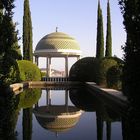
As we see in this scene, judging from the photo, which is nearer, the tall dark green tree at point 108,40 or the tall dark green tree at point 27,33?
the tall dark green tree at point 108,40

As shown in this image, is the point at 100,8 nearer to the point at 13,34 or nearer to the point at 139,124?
the point at 13,34

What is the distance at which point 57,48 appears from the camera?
127 ft

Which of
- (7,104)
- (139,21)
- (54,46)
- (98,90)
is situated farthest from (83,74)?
(139,21)

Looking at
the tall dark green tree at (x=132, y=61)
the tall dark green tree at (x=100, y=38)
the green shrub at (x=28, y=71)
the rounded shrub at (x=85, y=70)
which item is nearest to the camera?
the tall dark green tree at (x=132, y=61)

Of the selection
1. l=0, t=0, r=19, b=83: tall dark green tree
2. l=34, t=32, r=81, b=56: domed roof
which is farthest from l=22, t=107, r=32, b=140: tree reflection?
l=34, t=32, r=81, b=56: domed roof

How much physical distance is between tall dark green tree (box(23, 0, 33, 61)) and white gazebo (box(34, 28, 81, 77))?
6078 mm

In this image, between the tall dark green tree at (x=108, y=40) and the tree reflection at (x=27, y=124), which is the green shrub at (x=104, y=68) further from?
the tree reflection at (x=27, y=124)

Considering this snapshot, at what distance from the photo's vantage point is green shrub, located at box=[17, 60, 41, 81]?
97.0 ft

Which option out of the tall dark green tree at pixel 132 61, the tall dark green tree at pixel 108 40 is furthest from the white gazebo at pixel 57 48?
the tall dark green tree at pixel 132 61

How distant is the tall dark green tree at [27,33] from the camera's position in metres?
32.2

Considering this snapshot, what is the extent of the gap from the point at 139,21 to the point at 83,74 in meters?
23.4

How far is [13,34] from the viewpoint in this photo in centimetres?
1125

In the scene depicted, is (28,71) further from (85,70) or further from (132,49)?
(132,49)

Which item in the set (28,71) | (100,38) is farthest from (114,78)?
(28,71)
